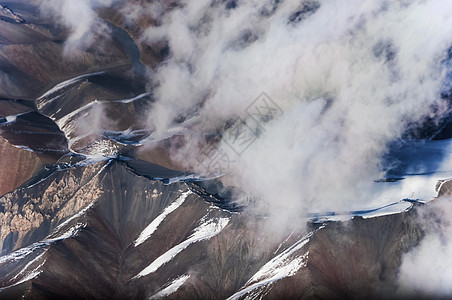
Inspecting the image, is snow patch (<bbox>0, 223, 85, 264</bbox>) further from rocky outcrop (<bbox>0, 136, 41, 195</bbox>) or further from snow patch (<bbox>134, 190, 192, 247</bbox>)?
rocky outcrop (<bbox>0, 136, 41, 195</bbox>)

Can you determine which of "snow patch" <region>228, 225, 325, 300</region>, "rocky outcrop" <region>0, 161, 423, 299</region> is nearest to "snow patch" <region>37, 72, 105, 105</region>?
"rocky outcrop" <region>0, 161, 423, 299</region>

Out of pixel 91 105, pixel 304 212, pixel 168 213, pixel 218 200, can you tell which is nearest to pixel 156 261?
pixel 168 213

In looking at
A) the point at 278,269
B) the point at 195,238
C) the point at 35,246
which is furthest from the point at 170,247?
the point at 35,246

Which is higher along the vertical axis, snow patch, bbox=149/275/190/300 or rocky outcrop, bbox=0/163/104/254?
rocky outcrop, bbox=0/163/104/254

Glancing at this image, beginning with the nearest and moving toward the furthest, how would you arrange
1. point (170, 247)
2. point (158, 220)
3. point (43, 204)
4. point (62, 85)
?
1. point (170, 247)
2. point (158, 220)
3. point (43, 204)
4. point (62, 85)

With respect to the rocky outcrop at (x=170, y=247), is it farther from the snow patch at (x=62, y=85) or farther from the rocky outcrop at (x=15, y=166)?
the snow patch at (x=62, y=85)

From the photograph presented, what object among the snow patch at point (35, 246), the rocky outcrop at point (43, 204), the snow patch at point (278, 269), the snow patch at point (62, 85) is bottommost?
the snow patch at point (278, 269)

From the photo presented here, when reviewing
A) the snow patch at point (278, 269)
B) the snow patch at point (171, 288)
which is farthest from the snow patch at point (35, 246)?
the snow patch at point (278, 269)

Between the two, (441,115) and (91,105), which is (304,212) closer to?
(441,115)

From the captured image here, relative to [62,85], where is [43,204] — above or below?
below

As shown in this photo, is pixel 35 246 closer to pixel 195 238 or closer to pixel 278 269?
pixel 195 238

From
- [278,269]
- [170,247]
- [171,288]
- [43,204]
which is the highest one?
[43,204]

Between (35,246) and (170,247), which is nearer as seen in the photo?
(170,247)
